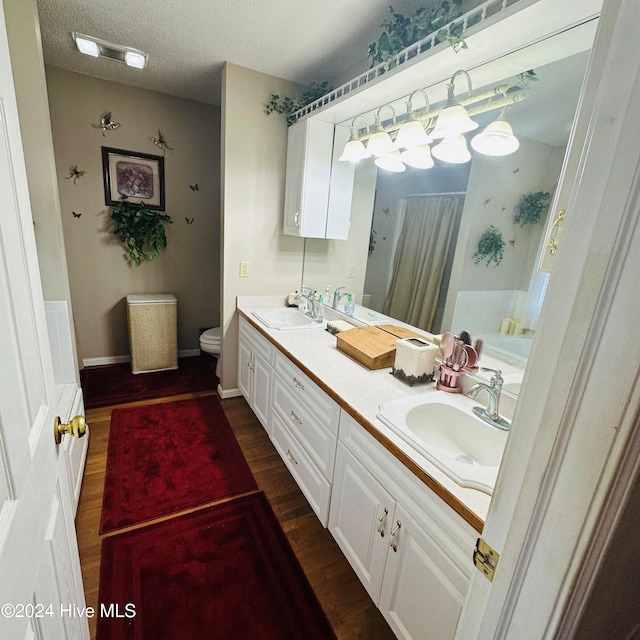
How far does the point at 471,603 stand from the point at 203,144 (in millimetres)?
3635

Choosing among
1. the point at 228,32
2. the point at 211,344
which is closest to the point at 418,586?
the point at 211,344

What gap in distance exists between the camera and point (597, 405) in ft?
1.30

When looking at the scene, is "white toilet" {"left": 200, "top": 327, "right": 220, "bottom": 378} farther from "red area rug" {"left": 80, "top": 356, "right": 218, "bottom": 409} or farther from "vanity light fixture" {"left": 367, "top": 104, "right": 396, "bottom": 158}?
"vanity light fixture" {"left": 367, "top": 104, "right": 396, "bottom": 158}

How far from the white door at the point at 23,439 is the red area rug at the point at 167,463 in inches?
39.5

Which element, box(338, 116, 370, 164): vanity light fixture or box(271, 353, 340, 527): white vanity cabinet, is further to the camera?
box(338, 116, 370, 164): vanity light fixture

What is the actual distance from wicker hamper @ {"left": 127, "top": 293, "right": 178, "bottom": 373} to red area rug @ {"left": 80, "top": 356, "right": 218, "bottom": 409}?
114 mm

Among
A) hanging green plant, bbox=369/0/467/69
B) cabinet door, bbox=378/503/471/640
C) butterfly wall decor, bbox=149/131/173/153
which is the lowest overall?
cabinet door, bbox=378/503/471/640

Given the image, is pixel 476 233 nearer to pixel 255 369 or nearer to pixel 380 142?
pixel 380 142

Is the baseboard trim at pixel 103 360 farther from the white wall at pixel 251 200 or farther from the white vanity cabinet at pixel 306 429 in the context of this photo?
the white vanity cabinet at pixel 306 429

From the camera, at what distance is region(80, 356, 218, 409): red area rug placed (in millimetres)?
2695

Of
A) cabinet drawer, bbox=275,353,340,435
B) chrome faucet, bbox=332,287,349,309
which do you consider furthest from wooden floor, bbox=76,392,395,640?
chrome faucet, bbox=332,287,349,309

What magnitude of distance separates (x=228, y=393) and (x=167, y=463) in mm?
826

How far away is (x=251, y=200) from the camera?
2.45m

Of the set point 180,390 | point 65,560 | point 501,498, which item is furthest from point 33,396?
point 180,390
